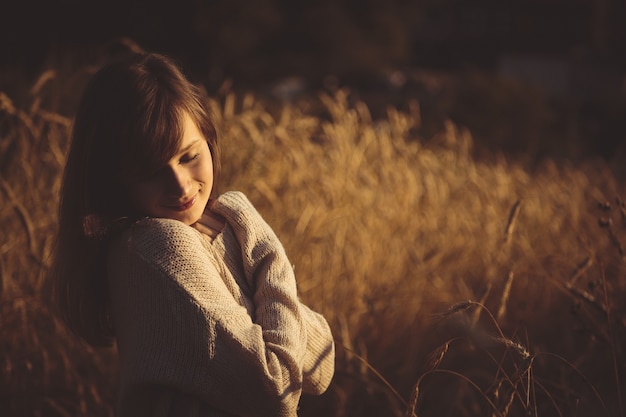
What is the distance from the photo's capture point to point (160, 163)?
4.04 feet

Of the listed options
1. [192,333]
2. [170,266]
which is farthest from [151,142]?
[192,333]

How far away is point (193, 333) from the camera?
46.3 inches

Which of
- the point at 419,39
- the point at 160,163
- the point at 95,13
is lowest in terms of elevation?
the point at 419,39

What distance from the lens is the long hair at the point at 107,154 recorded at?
123 cm

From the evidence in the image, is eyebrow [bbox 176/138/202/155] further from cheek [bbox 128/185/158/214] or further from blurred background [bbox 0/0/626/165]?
blurred background [bbox 0/0/626/165]

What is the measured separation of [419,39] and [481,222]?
66.6 feet

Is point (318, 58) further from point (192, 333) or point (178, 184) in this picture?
point (192, 333)

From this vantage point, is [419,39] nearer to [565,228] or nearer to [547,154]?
[547,154]

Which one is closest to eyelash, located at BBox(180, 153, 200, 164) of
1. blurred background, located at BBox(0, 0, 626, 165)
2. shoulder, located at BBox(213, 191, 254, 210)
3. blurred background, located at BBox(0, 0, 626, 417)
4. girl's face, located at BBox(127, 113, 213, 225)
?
girl's face, located at BBox(127, 113, 213, 225)

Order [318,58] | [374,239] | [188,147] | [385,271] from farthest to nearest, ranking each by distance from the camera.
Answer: [318,58] < [374,239] < [385,271] < [188,147]

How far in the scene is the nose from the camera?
4.12ft

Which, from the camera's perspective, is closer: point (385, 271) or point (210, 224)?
point (210, 224)

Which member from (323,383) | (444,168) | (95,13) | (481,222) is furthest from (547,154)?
(323,383)

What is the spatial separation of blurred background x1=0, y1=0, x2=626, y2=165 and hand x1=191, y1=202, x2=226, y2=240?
2039 millimetres
